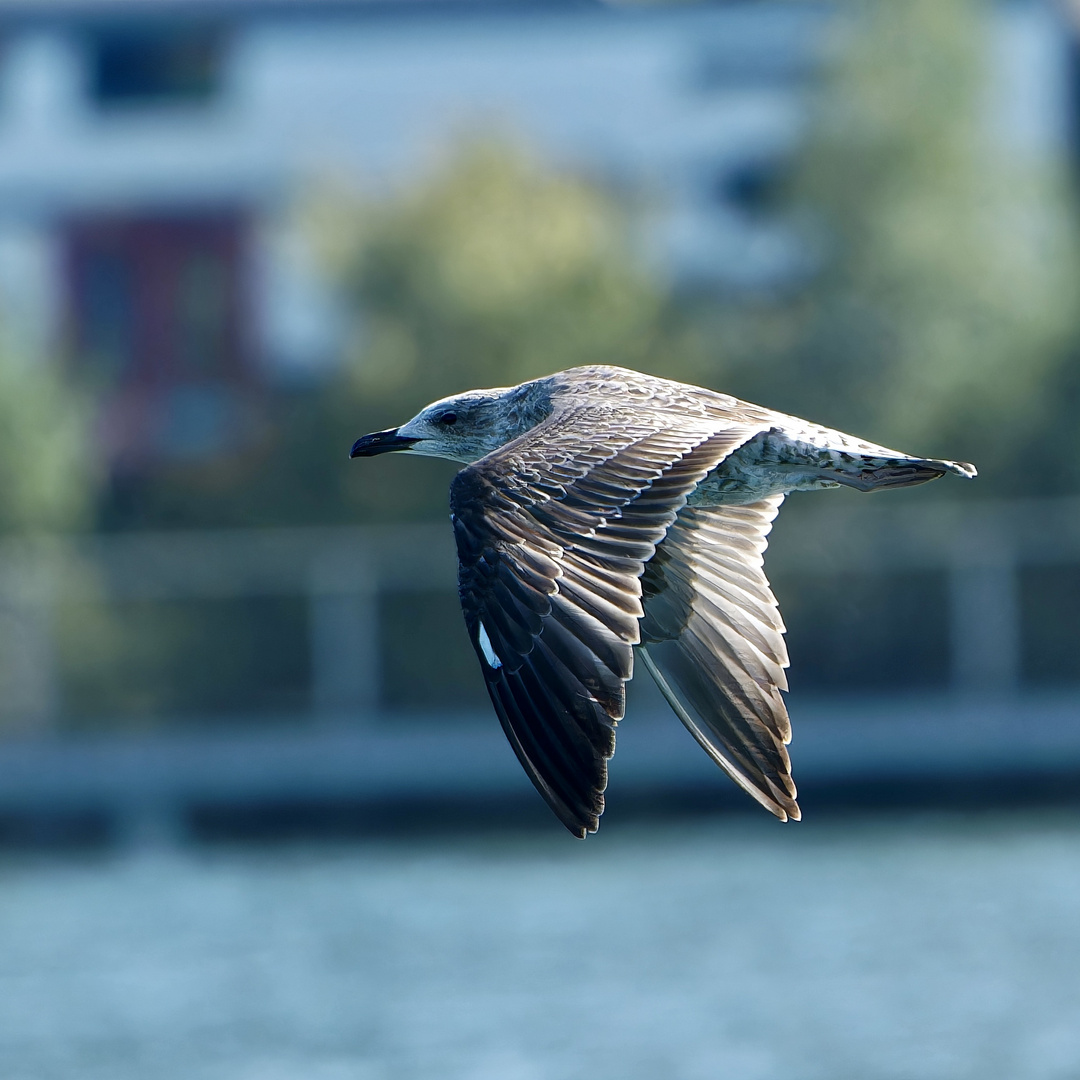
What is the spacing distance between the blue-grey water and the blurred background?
0.05 metres

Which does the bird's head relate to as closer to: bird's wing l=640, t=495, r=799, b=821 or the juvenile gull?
the juvenile gull

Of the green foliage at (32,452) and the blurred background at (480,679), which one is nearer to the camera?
the blurred background at (480,679)

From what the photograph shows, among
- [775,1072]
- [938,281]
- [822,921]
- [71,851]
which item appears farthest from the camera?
[938,281]

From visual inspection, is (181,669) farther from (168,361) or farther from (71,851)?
(168,361)

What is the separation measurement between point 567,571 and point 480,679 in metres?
18.3

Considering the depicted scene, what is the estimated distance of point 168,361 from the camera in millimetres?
34219

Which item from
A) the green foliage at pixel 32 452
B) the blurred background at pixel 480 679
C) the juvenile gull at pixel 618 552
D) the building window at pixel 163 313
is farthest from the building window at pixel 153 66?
the juvenile gull at pixel 618 552

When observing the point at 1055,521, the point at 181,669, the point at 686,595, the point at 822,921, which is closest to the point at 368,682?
the point at 181,669

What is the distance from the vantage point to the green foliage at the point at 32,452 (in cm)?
2511

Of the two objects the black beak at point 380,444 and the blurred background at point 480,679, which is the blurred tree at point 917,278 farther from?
the black beak at point 380,444

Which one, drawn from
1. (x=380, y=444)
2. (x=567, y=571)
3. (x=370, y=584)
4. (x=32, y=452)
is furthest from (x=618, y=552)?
(x=32, y=452)

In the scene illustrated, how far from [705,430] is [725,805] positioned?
53.1ft

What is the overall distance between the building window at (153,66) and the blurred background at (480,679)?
4.38m

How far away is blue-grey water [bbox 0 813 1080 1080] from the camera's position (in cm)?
1734
